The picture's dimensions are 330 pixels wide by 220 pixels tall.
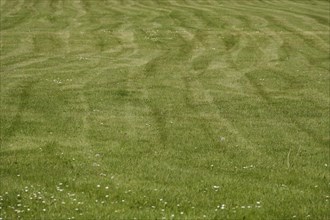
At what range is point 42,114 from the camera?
2019 cm

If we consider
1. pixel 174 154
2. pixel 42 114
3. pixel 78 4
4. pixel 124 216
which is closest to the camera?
pixel 124 216

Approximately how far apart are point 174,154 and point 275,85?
420 inches

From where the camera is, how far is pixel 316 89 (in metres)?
25.1

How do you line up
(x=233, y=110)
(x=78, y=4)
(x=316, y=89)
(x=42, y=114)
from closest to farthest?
(x=42, y=114) < (x=233, y=110) < (x=316, y=89) < (x=78, y=4)

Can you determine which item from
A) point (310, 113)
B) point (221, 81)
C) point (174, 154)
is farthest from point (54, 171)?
point (221, 81)

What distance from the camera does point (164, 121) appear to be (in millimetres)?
19828

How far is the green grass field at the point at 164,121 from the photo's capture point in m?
12.6

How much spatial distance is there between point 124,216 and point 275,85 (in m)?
15.7

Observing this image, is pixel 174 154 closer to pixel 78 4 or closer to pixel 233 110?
pixel 233 110

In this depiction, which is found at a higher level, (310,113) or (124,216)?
(124,216)

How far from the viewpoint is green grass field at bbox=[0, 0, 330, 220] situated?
41.3 feet

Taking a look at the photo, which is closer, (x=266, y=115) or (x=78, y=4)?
(x=266, y=115)

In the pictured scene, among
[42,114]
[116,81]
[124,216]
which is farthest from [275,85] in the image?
[124,216]

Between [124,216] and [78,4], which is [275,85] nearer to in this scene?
[124,216]
